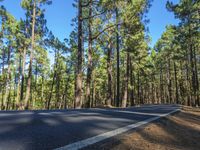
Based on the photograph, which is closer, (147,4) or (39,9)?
(147,4)

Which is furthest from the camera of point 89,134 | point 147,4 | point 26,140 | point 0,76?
point 0,76

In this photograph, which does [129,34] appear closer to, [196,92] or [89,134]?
[196,92]

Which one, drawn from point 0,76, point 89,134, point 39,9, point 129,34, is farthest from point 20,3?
point 89,134

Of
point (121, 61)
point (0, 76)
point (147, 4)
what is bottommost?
point (0, 76)

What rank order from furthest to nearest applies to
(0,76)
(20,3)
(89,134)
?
1. (0,76)
2. (20,3)
3. (89,134)

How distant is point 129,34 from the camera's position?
66.4ft

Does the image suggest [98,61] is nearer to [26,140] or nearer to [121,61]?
[121,61]

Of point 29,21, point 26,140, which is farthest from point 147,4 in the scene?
point 26,140

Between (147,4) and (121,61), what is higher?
(147,4)

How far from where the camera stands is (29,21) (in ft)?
92.5

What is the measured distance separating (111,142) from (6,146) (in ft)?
6.01

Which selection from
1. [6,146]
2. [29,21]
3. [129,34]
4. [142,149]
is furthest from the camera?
[29,21]

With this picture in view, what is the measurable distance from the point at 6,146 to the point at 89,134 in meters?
1.81

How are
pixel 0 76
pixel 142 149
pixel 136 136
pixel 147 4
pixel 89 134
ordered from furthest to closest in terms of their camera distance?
pixel 0 76
pixel 147 4
pixel 136 136
pixel 89 134
pixel 142 149
